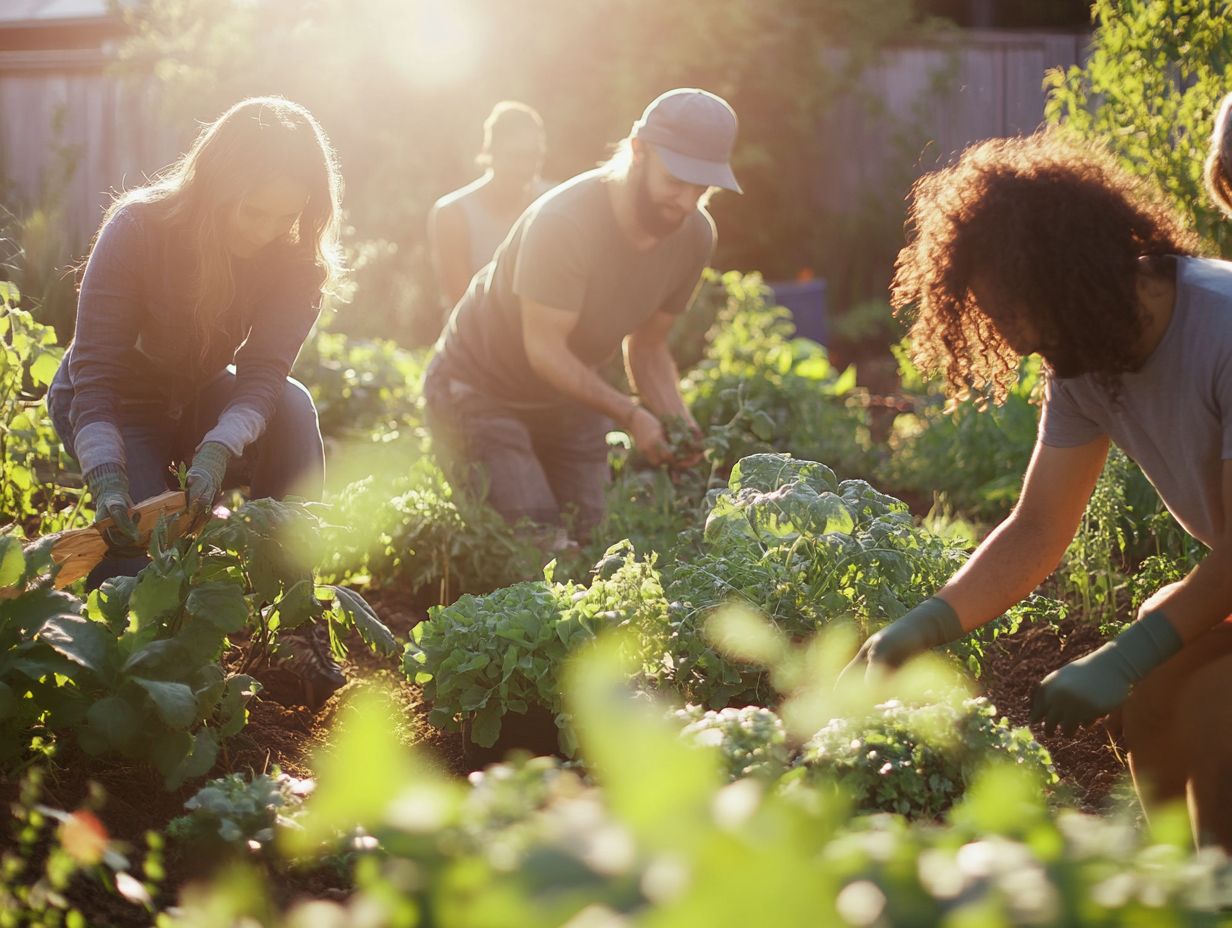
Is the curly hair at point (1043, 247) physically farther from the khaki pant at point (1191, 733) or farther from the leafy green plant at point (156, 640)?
the leafy green plant at point (156, 640)

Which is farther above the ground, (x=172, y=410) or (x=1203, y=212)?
(x=1203, y=212)

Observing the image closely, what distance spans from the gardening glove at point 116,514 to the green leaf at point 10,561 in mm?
540

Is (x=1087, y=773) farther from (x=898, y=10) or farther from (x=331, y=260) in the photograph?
(x=898, y=10)

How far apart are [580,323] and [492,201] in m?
1.55

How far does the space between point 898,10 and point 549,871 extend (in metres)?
11.3

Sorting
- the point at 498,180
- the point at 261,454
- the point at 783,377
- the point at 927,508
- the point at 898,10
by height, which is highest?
the point at 898,10

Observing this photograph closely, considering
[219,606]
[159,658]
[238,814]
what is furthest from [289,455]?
[238,814]

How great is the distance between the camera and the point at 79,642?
2104 millimetres

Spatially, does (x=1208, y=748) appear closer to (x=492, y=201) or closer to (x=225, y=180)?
(x=225, y=180)

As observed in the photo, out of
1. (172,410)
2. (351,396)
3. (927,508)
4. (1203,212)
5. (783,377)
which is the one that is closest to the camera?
(172,410)

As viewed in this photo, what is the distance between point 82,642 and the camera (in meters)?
2.11

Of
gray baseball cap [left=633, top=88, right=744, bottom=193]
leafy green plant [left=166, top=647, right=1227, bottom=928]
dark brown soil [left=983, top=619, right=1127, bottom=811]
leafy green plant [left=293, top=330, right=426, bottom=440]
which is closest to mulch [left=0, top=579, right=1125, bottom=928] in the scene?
dark brown soil [left=983, top=619, right=1127, bottom=811]

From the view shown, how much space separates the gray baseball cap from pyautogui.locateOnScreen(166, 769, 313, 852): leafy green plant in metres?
2.49

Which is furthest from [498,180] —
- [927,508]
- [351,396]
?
[927,508]
